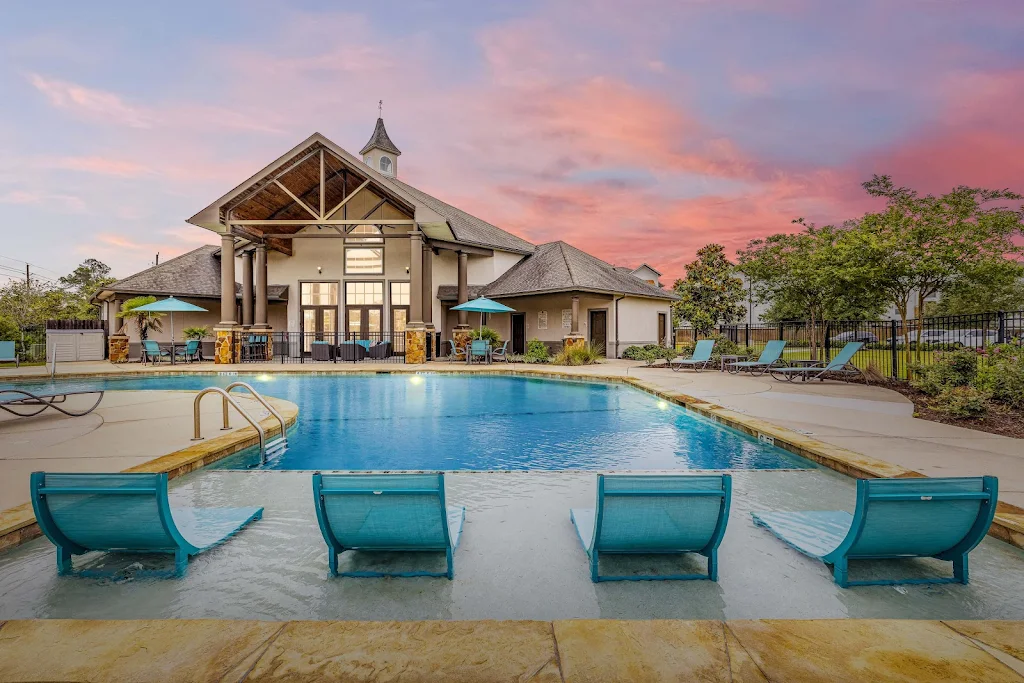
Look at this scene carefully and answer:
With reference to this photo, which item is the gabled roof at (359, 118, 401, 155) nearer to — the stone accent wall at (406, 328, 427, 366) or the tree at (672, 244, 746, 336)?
the stone accent wall at (406, 328, 427, 366)

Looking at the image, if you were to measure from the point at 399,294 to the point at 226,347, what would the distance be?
7.33 meters

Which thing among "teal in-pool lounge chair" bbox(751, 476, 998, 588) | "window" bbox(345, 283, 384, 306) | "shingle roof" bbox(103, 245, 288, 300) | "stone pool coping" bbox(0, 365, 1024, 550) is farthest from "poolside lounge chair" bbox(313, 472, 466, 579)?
"shingle roof" bbox(103, 245, 288, 300)

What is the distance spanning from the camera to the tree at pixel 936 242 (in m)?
10.9

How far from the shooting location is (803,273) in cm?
1570

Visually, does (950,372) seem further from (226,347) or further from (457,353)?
(226,347)

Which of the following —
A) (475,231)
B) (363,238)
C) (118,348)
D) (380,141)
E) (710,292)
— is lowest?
(118,348)

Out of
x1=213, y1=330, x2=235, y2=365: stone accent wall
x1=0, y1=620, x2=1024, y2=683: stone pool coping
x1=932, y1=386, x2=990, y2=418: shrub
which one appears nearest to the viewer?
x1=0, y1=620, x2=1024, y2=683: stone pool coping

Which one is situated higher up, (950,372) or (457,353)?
(457,353)

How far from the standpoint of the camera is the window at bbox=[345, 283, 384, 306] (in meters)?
21.7

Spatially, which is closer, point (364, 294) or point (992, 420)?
point (992, 420)

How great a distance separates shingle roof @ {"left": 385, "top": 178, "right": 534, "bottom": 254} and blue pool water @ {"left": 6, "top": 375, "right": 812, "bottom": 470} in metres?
11.2

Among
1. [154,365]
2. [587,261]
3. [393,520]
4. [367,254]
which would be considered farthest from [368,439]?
[587,261]

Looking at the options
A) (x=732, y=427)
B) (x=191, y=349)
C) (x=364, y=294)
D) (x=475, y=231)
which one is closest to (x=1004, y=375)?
(x=732, y=427)

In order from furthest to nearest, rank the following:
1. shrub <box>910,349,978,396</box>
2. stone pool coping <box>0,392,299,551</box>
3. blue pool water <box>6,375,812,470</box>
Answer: shrub <box>910,349,978,396</box>
blue pool water <box>6,375,812,470</box>
stone pool coping <box>0,392,299,551</box>
